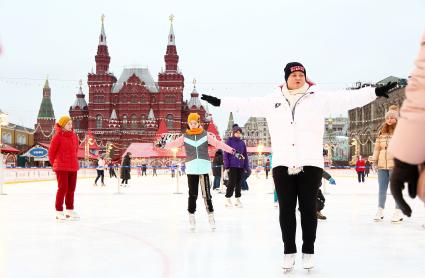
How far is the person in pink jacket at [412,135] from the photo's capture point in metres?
1.14

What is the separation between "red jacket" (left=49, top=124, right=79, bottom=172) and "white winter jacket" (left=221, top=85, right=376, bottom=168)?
10.8 ft

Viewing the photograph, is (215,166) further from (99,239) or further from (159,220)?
(99,239)

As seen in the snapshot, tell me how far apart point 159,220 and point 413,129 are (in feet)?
16.1

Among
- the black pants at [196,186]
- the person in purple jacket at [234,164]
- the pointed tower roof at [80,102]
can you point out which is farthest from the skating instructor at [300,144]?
the pointed tower roof at [80,102]

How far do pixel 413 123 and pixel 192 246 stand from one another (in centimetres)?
301

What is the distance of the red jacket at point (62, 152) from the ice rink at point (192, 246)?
2.16ft

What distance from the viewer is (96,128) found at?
64.2 metres

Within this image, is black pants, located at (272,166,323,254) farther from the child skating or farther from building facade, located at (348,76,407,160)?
building facade, located at (348,76,407,160)

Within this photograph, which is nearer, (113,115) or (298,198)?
(298,198)

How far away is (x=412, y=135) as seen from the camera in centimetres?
115

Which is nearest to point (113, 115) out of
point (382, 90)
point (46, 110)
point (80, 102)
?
point (80, 102)

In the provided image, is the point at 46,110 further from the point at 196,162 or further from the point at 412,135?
the point at 412,135

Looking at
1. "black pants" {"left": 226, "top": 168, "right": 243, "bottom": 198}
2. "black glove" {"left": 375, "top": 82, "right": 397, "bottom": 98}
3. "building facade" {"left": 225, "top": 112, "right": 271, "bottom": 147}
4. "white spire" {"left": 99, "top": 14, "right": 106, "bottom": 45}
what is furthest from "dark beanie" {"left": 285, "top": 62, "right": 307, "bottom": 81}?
"building facade" {"left": 225, "top": 112, "right": 271, "bottom": 147}

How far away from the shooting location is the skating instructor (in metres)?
3.03
